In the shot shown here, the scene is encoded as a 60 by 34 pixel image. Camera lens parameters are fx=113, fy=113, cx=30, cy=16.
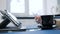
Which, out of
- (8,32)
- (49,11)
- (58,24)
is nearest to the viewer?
(8,32)

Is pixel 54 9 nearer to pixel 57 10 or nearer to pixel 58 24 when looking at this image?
pixel 57 10

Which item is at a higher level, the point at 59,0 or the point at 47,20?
the point at 59,0

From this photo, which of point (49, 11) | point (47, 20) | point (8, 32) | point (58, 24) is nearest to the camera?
point (8, 32)

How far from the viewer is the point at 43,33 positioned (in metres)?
0.73

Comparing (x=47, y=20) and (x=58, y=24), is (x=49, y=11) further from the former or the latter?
(x=47, y=20)

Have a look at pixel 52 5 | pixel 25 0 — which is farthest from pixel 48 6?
pixel 25 0

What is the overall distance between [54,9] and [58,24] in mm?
704

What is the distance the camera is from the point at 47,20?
875 mm

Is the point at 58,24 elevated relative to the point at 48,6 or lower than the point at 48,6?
lower

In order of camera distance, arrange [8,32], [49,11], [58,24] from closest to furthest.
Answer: [8,32] → [58,24] → [49,11]

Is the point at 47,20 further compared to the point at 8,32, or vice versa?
the point at 47,20

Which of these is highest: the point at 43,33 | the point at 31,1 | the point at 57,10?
the point at 31,1

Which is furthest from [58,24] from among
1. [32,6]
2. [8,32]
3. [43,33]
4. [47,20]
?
[32,6]

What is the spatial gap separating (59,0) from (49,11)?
0.25m
